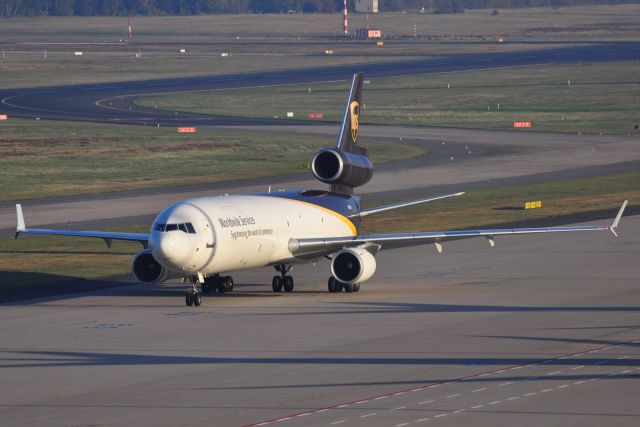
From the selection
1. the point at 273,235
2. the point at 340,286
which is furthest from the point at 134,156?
the point at 273,235

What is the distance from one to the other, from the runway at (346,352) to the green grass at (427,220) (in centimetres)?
564

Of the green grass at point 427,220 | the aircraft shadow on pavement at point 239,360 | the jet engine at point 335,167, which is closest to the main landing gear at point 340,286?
the jet engine at point 335,167

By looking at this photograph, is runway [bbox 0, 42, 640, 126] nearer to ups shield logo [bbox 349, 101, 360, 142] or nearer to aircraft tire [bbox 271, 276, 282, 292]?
ups shield logo [bbox 349, 101, 360, 142]

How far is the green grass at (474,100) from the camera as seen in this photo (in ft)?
452

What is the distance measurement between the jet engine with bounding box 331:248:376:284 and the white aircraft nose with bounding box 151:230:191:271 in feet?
21.7

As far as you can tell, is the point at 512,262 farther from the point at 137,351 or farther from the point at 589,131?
the point at 589,131

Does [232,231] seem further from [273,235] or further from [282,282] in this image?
[282,282]

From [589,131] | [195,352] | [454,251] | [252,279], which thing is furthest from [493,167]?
[195,352]

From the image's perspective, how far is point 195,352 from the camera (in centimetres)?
4006

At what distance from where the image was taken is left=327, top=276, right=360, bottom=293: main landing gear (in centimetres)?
5178

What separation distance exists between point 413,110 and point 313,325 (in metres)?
106

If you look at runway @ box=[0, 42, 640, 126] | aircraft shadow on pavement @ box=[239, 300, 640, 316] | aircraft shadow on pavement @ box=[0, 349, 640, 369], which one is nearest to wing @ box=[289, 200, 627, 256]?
aircraft shadow on pavement @ box=[239, 300, 640, 316]

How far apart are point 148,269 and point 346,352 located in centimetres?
1318

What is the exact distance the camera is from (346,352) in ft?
129
